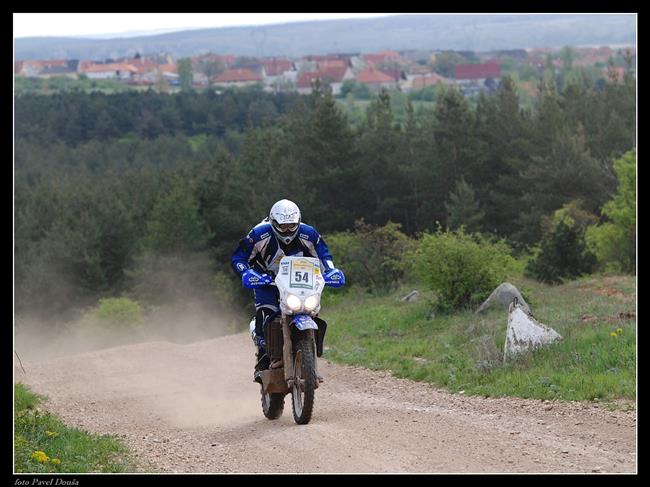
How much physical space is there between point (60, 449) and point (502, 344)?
7254mm

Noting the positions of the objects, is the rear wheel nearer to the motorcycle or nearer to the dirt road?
the dirt road

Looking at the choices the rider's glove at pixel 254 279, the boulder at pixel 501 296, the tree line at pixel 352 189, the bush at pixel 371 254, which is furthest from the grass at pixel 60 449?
the tree line at pixel 352 189

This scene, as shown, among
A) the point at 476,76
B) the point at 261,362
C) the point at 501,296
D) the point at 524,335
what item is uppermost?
the point at 476,76

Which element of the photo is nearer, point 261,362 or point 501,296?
point 261,362

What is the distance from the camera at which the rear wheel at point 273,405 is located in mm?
12047

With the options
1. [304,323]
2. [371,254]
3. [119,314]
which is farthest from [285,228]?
[119,314]

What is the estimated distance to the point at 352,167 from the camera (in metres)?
57.2

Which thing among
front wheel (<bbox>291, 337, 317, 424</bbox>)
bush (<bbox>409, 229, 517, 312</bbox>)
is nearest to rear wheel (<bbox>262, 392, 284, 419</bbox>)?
front wheel (<bbox>291, 337, 317, 424</bbox>)

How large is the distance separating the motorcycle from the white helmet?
13.1 inches

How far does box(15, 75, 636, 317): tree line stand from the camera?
56875 millimetres

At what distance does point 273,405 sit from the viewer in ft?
39.8

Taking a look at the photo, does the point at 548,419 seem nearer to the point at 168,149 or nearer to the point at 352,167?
the point at 352,167

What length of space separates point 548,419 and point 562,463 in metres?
2.28
